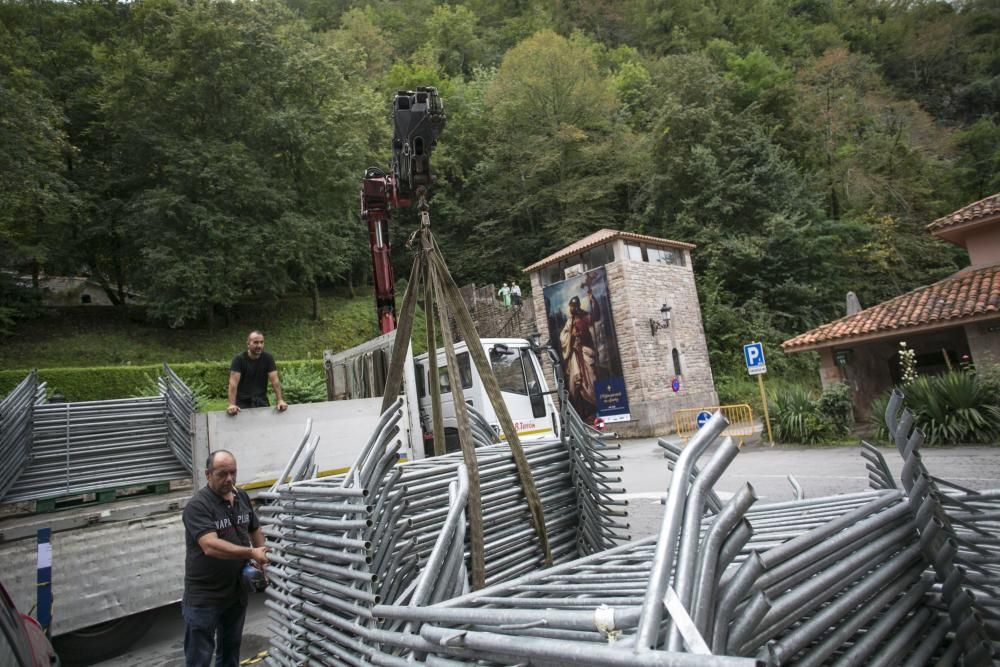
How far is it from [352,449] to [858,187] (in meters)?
31.4

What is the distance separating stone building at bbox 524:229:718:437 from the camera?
20453mm

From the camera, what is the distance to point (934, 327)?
12.9 metres

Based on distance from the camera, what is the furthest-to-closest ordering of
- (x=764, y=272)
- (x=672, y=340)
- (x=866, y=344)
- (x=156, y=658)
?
(x=764, y=272)
(x=672, y=340)
(x=866, y=344)
(x=156, y=658)

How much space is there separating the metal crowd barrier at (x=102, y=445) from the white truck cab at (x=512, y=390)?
4.39m

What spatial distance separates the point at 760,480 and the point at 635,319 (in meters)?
11.9

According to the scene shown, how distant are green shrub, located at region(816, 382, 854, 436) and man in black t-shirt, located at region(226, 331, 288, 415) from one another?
12816mm

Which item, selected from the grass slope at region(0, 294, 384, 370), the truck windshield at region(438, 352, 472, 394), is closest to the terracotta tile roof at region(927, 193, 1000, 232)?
Result: the truck windshield at region(438, 352, 472, 394)

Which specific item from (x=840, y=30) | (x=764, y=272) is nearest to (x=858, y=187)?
(x=764, y=272)

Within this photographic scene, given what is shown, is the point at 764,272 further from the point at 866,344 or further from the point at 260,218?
the point at 260,218

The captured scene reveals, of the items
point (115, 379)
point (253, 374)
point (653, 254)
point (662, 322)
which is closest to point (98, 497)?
point (253, 374)

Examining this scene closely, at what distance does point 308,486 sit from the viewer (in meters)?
2.94

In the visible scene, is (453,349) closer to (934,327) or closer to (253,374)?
(253,374)

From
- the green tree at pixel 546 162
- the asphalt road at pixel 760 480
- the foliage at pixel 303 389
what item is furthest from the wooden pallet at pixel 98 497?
the green tree at pixel 546 162

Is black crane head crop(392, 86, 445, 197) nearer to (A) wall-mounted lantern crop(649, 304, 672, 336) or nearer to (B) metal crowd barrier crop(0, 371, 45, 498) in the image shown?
(B) metal crowd barrier crop(0, 371, 45, 498)
